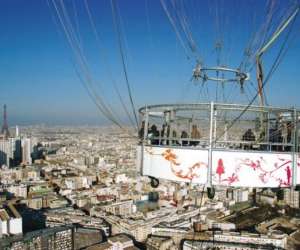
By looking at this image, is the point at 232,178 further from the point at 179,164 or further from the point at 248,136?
the point at 248,136

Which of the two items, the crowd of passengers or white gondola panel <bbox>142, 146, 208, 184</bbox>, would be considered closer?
white gondola panel <bbox>142, 146, 208, 184</bbox>

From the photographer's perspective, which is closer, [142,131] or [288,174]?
[288,174]

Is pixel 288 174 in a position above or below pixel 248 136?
below

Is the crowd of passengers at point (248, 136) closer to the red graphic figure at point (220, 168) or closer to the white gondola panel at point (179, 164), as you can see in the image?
the white gondola panel at point (179, 164)

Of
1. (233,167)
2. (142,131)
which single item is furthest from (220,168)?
(142,131)

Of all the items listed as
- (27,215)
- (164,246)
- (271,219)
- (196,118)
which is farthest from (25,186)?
(196,118)

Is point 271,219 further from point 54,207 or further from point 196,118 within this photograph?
point 196,118

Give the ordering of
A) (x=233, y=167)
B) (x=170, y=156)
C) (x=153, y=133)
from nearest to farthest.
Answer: (x=233, y=167)
(x=170, y=156)
(x=153, y=133)

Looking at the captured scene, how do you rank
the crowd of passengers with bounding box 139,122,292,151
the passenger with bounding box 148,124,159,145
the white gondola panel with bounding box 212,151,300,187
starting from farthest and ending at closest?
the passenger with bounding box 148,124,159,145 < the crowd of passengers with bounding box 139,122,292,151 < the white gondola panel with bounding box 212,151,300,187

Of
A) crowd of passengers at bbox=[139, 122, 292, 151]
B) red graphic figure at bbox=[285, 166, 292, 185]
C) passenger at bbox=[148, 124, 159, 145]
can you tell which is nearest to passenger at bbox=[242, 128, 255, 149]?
crowd of passengers at bbox=[139, 122, 292, 151]

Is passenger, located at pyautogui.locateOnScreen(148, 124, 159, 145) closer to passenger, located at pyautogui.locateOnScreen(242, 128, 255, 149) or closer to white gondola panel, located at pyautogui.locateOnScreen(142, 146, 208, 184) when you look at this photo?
white gondola panel, located at pyautogui.locateOnScreen(142, 146, 208, 184)

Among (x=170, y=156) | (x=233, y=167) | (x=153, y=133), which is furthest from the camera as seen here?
(x=153, y=133)
